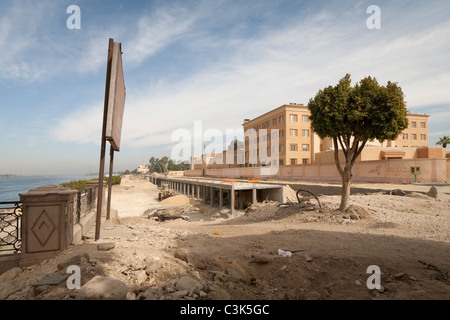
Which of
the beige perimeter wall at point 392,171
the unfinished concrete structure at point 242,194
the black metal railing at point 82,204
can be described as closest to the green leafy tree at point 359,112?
the black metal railing at point 82,204

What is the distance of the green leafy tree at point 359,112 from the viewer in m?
10.0

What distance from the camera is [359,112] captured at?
1015 centimetres

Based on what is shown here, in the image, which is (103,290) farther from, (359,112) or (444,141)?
(444,141)

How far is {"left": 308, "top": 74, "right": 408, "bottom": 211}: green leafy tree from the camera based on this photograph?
10039mm

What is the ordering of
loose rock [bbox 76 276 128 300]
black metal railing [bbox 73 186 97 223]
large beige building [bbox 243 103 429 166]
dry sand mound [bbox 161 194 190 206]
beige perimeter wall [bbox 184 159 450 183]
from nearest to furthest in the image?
loose rock [bbox 76 276 128 300] → black metal railing [bbox 73 186 97 223] → beige perimeter wall [bbox 184 159 450 183] → dry sand mound [bbox 161 194 190 206] → large beige building [bbox 243 103 429 166]

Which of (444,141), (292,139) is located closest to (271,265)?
(292,139)

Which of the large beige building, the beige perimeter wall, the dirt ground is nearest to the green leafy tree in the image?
the dirt ground

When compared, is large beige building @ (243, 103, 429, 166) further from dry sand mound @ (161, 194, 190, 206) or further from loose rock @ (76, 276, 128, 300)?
loose rock @ (76, 276, 128, 300)

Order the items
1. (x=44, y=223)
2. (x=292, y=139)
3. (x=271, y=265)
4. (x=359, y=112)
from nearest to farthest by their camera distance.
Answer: (x=44, y=223) < (x=271, y=265) < (x=359, y=112) < (x=292, y=139)

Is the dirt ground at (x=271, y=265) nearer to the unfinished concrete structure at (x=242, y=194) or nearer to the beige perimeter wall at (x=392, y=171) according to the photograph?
the unfinished concrete structure at (x=242, y=194)
